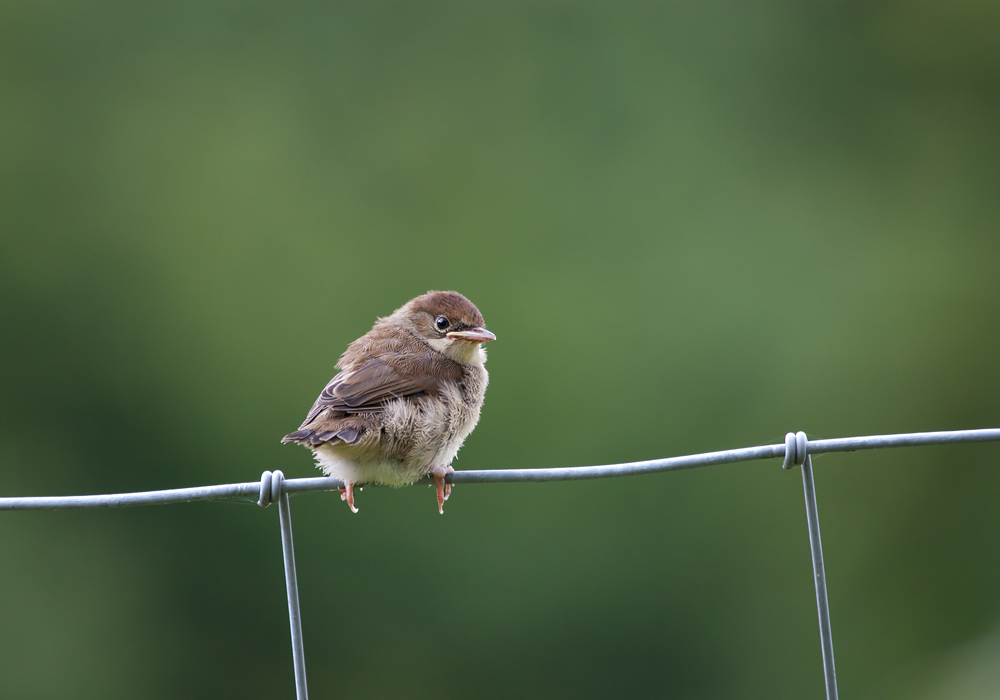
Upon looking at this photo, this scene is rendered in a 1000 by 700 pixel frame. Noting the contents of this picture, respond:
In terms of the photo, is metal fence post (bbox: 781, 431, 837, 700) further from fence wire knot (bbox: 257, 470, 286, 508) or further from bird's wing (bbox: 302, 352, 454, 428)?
bird's wing (bbox: 302, 352, 454, 428)

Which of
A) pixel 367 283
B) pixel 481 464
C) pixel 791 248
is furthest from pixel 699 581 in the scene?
pixel 367 283

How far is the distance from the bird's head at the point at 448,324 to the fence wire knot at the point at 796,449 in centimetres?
161

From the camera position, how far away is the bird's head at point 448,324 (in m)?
3.70

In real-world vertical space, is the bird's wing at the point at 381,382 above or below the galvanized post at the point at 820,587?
above

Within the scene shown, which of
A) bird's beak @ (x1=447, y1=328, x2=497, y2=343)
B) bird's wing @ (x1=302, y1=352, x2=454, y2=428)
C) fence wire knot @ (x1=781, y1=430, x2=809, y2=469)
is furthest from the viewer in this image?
bird's beak @ (x1=447, y1=328, x2=497, y2=343)

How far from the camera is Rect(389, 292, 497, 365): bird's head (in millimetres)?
3695

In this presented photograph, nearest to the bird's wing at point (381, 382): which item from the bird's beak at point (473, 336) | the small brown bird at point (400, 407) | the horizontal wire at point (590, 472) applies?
the small brown bird at point (400, 407)

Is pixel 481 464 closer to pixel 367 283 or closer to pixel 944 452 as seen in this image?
pixel 367 283

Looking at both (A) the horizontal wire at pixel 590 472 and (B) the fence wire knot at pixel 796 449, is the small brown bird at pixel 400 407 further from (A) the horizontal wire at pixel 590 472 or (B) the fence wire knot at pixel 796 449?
(B) the fence wire knot at pixel 796 449

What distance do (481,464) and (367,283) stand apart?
202cm

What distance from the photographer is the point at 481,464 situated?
7090 mm

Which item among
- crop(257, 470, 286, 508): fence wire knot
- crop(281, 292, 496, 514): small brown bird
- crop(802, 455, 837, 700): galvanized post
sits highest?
crop(281, 292, 496, 514): small brown bird

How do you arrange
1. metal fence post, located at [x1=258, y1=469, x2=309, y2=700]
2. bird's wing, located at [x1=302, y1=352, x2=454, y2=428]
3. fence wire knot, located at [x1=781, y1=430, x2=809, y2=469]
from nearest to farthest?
metal fence post, located at [x1=258, y1=469, x2=309, y2=700] < fence wire knot, located at [x1=781, y1=430, x2=809, y2=469] < bird's wing, located at [x1=302, y1=352, x2=454, y2=428]

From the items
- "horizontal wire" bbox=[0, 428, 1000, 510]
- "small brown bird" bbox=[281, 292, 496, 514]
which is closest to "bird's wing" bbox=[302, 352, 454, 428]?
"small brown bird" bbox=[281, 292, 496, 514]
